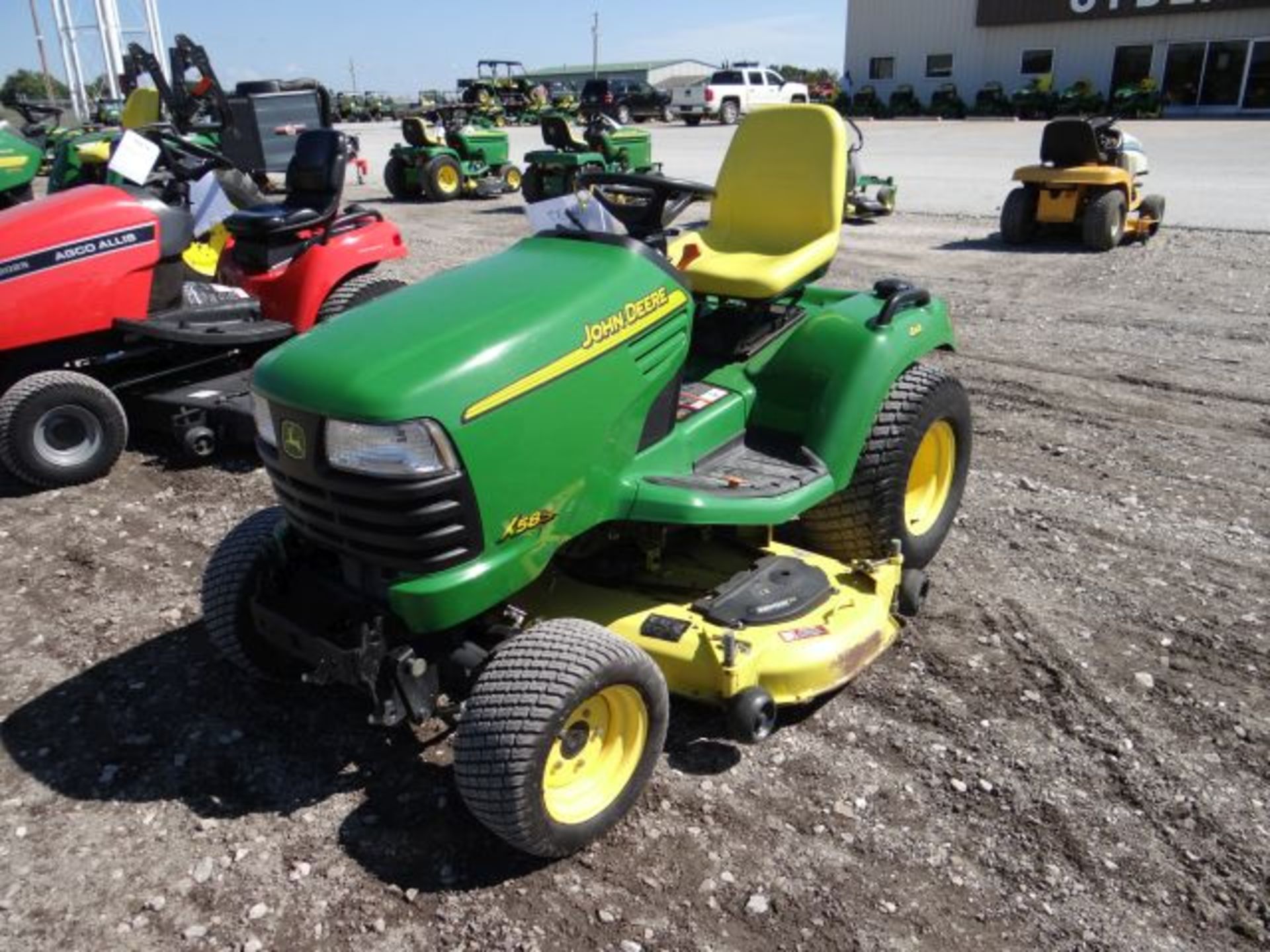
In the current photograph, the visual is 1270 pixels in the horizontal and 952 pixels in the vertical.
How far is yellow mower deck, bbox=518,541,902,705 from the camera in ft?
9.12

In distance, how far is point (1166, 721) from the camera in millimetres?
2982

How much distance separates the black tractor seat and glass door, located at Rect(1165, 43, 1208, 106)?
30833 mm

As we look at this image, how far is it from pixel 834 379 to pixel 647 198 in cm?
82

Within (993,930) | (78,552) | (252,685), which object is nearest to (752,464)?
(993,930)

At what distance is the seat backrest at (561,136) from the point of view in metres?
14.0

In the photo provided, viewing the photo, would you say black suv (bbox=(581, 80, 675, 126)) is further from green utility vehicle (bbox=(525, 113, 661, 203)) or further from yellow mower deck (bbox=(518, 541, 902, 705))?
yellow mower deck (bbox=(518, 541, 902, 705))

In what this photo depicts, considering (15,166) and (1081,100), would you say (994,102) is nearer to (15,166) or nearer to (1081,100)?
(1081,100)

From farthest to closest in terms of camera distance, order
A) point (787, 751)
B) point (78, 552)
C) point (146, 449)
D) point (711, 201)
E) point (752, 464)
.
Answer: point (146, 449), point (78, 552), point (711, 201), point (752, 464), point (787, 751)

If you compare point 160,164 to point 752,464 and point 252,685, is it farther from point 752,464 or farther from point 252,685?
point 752,464

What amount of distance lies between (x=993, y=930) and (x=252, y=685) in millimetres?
2214

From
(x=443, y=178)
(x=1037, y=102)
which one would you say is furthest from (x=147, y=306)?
(x=1037, y=102)

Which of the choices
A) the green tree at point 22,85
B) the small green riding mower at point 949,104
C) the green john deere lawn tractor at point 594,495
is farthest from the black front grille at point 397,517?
the green tree at point 22,85

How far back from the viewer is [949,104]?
33.2 meters

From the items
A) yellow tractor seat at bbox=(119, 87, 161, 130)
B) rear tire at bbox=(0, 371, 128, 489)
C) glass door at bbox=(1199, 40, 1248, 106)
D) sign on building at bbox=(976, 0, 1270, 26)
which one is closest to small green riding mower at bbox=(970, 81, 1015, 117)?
sign on building at bbox=(976, 0, 1270, 26)
